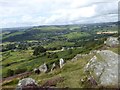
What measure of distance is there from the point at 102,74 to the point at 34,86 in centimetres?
982

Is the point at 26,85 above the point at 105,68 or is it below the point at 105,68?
below

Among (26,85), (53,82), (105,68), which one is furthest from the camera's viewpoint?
(53,82)

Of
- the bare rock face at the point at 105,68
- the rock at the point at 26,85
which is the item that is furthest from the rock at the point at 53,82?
the bare rock face at the point at 105,68

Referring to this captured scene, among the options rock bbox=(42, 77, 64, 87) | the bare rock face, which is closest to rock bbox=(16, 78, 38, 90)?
rock bbox=(42, 77, 64, 87)

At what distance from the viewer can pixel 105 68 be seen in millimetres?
35844

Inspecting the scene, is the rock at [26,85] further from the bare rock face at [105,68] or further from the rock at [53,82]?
the bare rock face at [105,68]

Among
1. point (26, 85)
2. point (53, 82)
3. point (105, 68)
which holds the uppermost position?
point (105, 68)

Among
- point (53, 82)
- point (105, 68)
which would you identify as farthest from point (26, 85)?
point (105, 68)

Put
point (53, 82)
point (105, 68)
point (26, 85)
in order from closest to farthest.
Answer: point (105, 68), point (26, 85), point (53, 82)

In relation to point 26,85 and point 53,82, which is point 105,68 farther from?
point 26,85

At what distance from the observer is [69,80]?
38.3 m

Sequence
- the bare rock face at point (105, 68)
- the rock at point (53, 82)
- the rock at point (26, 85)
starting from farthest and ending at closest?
the rock at point (53, 82) → the rock at point (26, 85) → the bare rock face at point (105, 68)

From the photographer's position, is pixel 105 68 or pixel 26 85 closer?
pixel 105 68

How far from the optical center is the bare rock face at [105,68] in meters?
33.6
